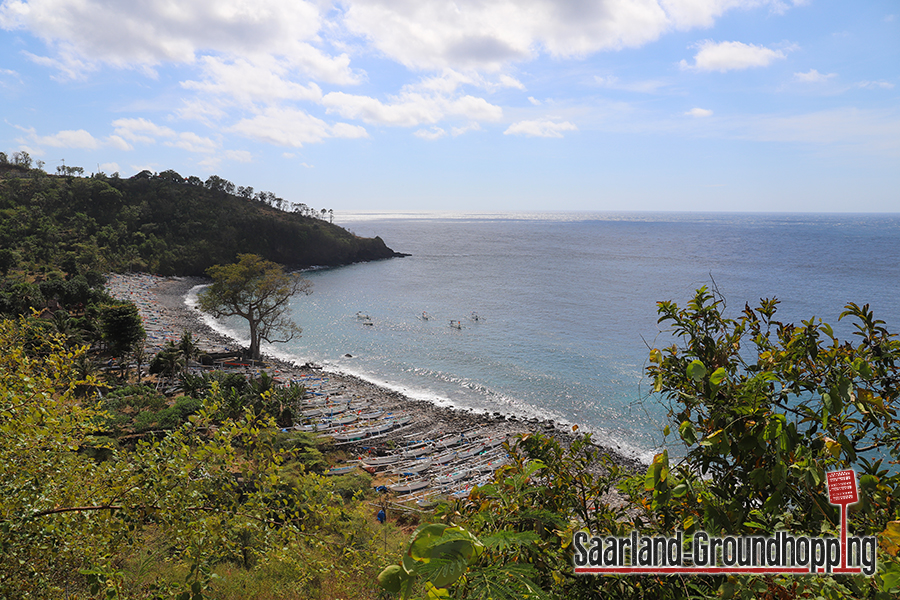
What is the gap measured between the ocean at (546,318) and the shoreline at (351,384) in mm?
1118

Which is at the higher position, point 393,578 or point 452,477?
point 393,578

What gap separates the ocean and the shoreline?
3.67 ft

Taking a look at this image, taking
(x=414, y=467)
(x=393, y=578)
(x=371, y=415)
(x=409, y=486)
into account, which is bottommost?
(x=414, y=467)

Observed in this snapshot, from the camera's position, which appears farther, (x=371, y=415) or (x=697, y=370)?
(x=371, y=415)

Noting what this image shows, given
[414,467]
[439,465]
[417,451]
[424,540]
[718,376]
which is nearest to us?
[424,540]

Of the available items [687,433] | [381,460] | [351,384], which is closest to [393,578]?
[687,433]

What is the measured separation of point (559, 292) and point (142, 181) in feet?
248

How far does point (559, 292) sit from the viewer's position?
57.1m

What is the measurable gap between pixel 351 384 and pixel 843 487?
28.6 meters

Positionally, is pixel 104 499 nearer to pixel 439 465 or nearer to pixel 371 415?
pixel 439 465

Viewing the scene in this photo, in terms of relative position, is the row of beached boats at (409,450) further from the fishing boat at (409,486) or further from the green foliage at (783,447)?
the green foliage at (783,447)

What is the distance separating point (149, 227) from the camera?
225 ft

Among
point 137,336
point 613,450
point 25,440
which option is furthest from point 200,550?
point 137,336

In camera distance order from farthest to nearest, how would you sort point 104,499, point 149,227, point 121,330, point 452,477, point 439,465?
1. point 149,227
2. point 121,330
3. point 439,465
4. point 452,477
5. point 104,499
